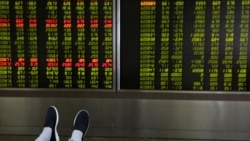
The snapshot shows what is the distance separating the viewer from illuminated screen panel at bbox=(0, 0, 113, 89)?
9.43ft

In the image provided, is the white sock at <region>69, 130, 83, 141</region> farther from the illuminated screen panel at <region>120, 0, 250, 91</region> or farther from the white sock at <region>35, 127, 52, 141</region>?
the illuminated screen panel at <region>120, 0, 250, 91</region>

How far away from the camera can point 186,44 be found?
2.83 metres

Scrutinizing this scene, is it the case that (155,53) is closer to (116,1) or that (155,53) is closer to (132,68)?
(132,68)

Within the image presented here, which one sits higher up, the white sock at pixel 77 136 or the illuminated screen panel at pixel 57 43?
the illuminated screen panel at pixel 57 43

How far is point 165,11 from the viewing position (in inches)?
111

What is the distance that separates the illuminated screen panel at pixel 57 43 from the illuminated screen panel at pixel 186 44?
18 cm

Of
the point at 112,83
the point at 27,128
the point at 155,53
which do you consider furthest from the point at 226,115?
→ the point at 27,128

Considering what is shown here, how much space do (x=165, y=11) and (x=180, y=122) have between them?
0.92 m

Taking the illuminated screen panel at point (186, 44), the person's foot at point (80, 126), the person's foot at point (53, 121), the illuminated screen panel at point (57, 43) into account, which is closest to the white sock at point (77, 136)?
the person's foot at point (80, 126)

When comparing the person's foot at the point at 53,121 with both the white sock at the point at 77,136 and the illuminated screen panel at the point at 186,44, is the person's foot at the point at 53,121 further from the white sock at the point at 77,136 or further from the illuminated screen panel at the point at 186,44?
the illuminated screen panel at the point at 186,44

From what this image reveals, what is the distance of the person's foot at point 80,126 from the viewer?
2398 mm

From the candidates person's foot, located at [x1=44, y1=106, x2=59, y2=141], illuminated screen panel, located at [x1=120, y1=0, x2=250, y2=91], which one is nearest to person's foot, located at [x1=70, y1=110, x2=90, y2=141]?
person's foot, located at [x1=44, y1=106, x2=59, y2=141]

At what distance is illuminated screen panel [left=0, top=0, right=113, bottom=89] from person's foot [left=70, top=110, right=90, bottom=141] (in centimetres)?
32

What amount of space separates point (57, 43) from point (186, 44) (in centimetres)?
105
